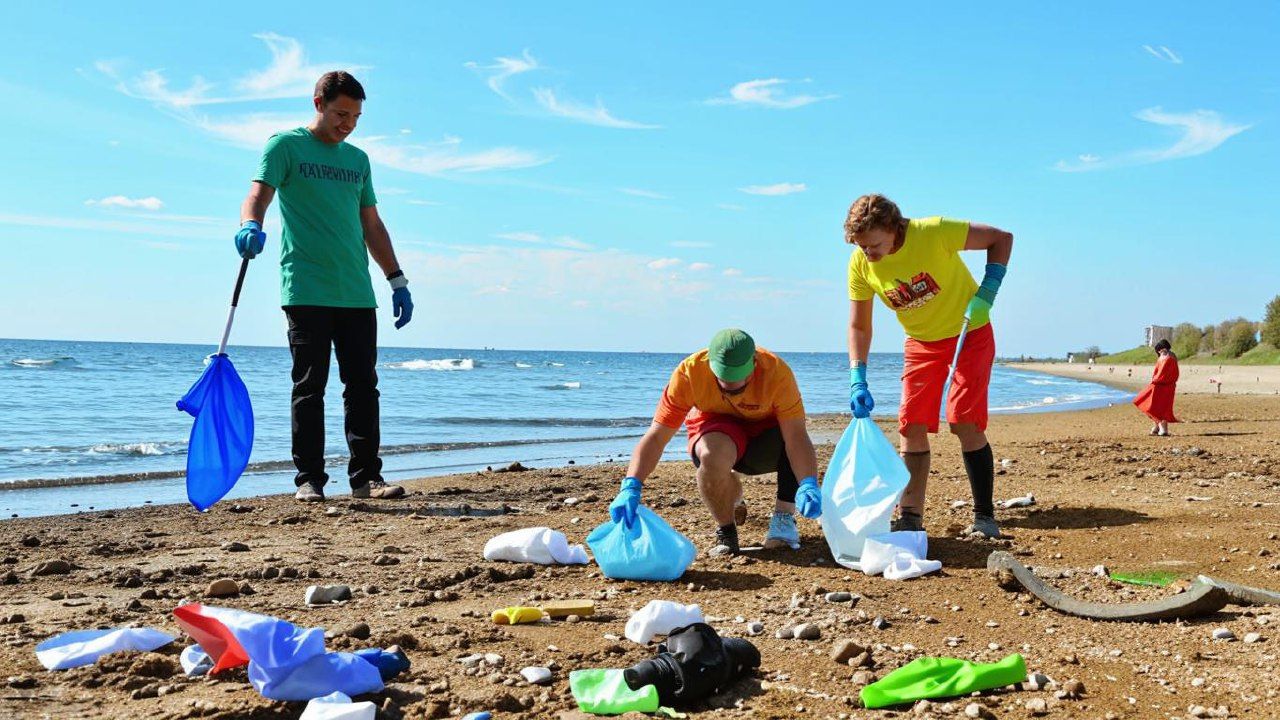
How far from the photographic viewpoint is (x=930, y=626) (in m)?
3.30

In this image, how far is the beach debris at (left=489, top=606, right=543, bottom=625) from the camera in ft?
10.8

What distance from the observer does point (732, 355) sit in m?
3.96

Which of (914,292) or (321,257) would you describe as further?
(321,257)

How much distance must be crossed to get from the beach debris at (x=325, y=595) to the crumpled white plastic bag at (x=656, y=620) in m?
1.13

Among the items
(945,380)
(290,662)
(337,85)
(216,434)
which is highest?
(337,85)

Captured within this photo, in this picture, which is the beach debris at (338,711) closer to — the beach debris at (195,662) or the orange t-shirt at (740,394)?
the beach debris at (195,662)

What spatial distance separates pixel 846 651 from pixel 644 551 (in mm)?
1212

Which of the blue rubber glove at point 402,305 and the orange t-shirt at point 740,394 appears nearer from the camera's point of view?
the orange t-shirt at point 740,394

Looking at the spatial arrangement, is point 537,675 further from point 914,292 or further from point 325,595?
point 914,292

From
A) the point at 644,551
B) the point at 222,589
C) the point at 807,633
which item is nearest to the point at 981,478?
the point at 644,551

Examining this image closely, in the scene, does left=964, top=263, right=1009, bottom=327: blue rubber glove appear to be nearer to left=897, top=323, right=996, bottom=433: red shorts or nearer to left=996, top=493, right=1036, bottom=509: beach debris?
left=897, top=323, right=996, bottom=433: red shorts

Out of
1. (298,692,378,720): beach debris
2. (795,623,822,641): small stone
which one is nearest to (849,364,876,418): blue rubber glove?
(795,623,822,641): small stone

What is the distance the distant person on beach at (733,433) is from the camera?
4.06 m

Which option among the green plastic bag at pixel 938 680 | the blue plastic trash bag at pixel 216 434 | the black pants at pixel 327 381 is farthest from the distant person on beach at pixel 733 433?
the blue plastic trash bag at pixel 216 434
